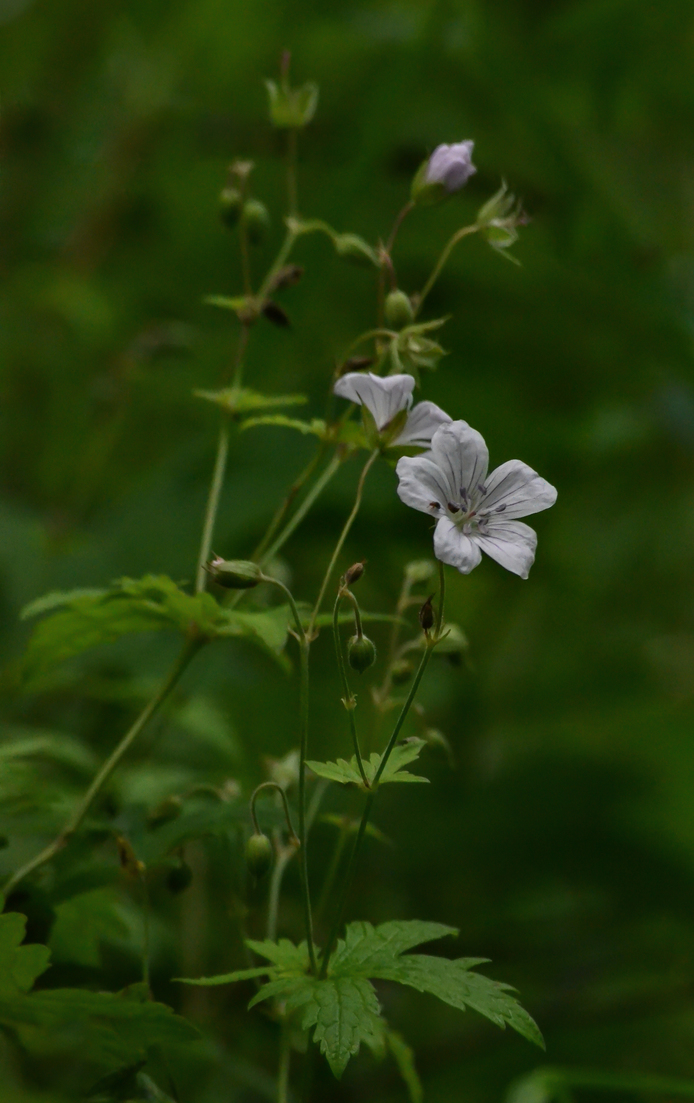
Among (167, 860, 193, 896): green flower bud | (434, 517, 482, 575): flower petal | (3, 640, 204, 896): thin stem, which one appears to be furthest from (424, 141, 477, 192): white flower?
(167, 860, 193, 896): green flower bud

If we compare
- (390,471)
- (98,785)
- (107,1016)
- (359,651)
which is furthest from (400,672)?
(390,471)

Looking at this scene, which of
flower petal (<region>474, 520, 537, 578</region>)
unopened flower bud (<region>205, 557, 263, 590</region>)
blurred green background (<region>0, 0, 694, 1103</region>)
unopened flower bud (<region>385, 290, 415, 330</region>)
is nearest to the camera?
flower petal (<region>474, 520, 537, 578</region>)

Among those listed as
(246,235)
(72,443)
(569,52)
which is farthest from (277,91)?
(569,52)

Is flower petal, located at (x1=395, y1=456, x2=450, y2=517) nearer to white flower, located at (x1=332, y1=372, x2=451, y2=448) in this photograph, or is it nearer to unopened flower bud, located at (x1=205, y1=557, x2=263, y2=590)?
white flower, located at (x1=332, y1=372, x2=451, y2=448)

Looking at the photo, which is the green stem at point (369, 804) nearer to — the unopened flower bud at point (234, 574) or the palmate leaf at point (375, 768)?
the palmate leaf at point (375, 768)

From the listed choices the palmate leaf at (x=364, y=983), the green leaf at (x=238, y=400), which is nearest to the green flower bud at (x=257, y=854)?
the palmate leaf at (x=364, y=983)

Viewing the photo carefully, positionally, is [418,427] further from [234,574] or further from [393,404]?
[234,574]
